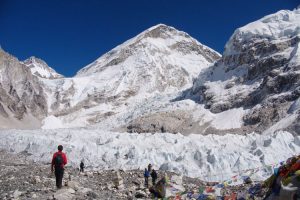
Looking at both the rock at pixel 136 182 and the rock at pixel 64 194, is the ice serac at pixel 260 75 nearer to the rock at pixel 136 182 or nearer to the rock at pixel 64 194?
the rock at pixel 136 182

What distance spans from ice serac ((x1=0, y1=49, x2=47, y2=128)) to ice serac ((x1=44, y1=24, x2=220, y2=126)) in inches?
221

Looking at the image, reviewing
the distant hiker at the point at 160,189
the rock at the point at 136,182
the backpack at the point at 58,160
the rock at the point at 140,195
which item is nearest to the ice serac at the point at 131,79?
the rock at the point at 136,182

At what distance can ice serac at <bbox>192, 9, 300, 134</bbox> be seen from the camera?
215 feet

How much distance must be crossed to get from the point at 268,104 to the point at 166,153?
37.7m

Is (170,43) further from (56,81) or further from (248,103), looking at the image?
(248,103)

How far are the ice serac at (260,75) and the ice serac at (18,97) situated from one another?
4224cm

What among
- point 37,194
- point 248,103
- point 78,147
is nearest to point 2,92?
point 248,103

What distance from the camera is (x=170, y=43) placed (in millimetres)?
174375

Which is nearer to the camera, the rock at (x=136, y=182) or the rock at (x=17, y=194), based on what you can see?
the rock at (x=17, y=194)

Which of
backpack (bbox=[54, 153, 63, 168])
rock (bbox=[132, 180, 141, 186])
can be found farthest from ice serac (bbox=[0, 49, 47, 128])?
backpack (bbox=[54, 153, 63, 168])

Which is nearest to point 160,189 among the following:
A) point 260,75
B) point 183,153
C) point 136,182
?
point 136,182

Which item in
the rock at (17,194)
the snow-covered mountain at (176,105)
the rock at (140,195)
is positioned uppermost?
the snow-covered mountain at (176,105)

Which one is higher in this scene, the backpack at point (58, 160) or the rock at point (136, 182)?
the backpack at point (58, 160)

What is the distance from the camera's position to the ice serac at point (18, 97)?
337 ft
